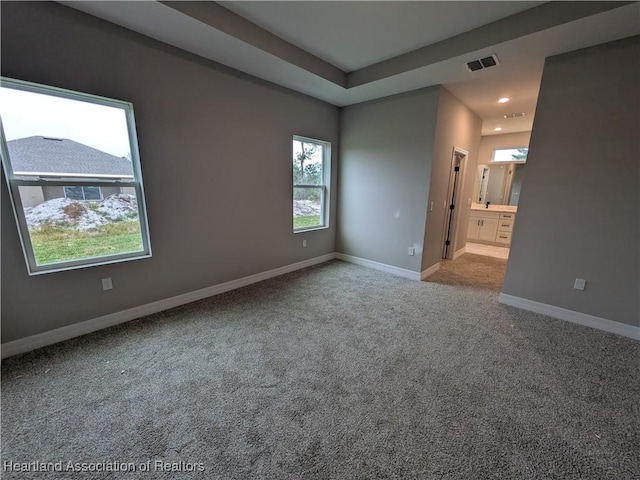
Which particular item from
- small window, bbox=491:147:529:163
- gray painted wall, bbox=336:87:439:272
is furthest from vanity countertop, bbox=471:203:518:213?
gray painted wall, bbox=336:87:439:272

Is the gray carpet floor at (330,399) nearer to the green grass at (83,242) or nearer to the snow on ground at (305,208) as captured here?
the green grass at (83,242)

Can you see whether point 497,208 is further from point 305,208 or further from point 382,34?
point 382,34

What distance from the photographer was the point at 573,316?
272 centimetres

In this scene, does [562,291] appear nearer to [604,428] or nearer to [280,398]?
[604,428]

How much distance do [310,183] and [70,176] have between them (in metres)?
2.95

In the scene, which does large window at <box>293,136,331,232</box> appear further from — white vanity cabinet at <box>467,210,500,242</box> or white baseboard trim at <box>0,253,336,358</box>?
white vanity cabinet at <box>467,210,500,242</box>

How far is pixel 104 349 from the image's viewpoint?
216 cm

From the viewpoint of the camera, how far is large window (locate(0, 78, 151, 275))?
6.47 ft

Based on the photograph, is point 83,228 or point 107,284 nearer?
point 83,228

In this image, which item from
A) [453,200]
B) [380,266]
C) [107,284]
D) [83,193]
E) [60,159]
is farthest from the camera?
[453,200]

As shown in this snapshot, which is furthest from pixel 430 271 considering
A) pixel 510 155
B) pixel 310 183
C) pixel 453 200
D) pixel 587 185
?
pixel 510 155

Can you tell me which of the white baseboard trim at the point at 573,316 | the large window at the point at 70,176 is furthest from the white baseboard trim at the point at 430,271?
the large window at the point at 70,176

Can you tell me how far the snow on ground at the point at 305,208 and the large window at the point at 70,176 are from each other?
2111 mm

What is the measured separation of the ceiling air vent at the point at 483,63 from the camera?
2.61 meters
